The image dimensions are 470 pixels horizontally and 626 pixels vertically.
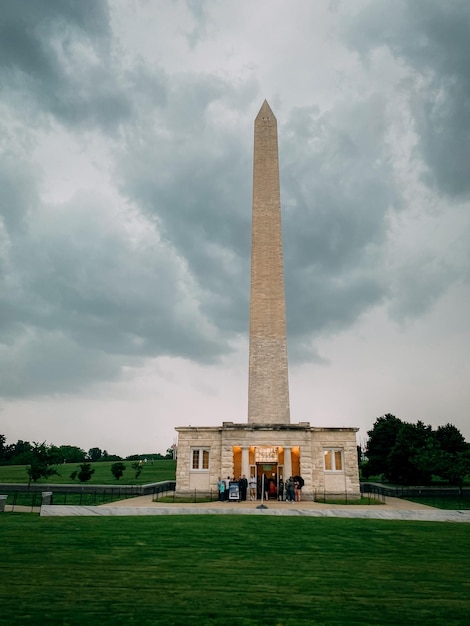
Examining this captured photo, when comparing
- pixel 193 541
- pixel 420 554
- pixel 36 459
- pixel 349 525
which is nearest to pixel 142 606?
pixel 193 541

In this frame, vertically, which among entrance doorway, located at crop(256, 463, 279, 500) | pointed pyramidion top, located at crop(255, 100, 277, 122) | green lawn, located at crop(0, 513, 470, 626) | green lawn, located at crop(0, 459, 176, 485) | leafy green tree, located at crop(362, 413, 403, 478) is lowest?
green lawn, located at crop(0, 513, 470, 626)

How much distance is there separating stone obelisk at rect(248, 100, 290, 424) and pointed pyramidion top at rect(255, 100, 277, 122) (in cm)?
9

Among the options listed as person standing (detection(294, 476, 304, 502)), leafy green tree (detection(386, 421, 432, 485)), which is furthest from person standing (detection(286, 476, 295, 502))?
leafy green tree (detection(386, 421, 432, 485))

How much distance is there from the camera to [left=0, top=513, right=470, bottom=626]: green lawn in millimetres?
7418

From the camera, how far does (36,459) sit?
1403 inches

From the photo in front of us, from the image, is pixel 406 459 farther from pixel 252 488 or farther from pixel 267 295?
pixel 267 295

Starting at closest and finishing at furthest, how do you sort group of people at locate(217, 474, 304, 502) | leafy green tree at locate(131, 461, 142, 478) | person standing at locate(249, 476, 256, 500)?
group of people at locate(217, 474, 304, 502) → person standing at locate(249, 476, 256, 500) → leafy green tree at locate(131, 461, 142, 478)

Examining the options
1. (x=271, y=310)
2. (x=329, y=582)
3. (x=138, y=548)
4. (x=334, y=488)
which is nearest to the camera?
(x=329, y=582)

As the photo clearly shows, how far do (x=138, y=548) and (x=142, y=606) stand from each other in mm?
4824

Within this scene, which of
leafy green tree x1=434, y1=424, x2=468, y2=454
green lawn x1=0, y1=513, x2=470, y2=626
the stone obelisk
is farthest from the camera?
leafy green tree x1=434, y1=424, x2=468, y2=454

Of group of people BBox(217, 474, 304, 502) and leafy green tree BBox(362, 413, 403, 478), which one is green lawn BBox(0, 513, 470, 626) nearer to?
group of people BBox(217, 474, 304, 502)

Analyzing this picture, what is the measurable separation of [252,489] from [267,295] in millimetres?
14310

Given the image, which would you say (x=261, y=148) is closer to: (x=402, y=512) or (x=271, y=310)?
(x=271, y=310)

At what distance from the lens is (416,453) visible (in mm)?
42469
